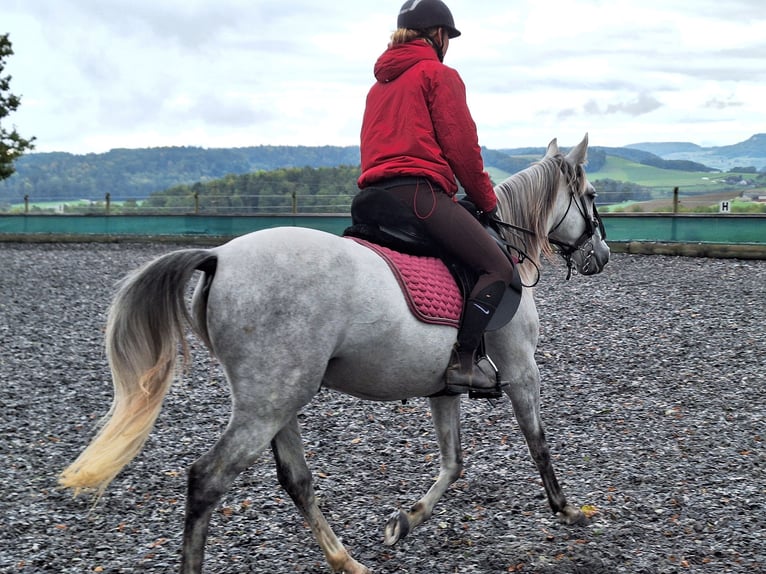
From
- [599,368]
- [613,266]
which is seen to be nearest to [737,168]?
[613,266]

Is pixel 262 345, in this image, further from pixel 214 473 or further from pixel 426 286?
pixel 426 286

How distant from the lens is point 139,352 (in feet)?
12.2

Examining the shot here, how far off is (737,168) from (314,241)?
97.4ft

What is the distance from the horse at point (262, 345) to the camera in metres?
3.56

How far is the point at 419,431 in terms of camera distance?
6879 millimetres

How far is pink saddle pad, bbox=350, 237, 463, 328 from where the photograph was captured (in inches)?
156

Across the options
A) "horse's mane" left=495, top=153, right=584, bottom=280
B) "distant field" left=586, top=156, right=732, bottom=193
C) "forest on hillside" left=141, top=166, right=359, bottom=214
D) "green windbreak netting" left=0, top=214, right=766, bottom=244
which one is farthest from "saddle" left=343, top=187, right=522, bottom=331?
"distant field" left=586, top=156, right=732, bottom=193

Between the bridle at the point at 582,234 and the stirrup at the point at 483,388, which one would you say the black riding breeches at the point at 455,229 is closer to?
the stirrup at the point at 483,388

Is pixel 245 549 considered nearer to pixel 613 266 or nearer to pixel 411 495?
pixel 411 495

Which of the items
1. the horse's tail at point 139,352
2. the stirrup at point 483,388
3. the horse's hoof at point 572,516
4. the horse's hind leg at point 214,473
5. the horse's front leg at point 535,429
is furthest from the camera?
the horse's hoof at point 572,516

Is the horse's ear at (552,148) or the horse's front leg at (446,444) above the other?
the horse's ear at (552,148)

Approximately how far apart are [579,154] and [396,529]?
2558 millimetres

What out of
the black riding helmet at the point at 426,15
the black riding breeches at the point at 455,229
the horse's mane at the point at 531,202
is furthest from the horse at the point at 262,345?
the black riding helmet at the point at 426,15

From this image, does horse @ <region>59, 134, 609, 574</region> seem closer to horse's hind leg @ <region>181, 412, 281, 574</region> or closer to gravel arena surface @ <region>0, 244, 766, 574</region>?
horse's hind leg @ <region>181, 412, 281, 574</region>
